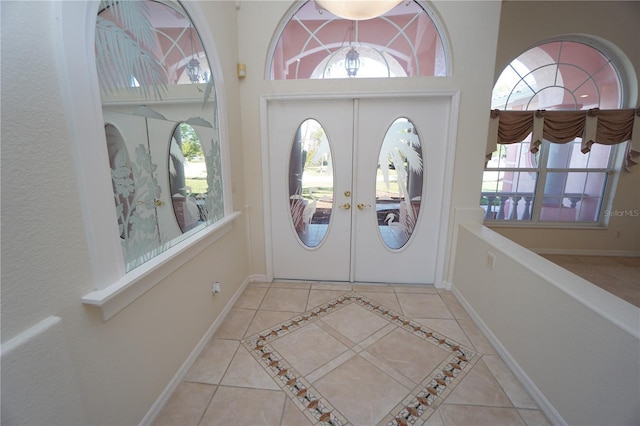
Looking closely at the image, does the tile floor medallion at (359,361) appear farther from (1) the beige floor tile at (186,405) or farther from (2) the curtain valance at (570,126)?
(2) the curtain valance at (570,126)

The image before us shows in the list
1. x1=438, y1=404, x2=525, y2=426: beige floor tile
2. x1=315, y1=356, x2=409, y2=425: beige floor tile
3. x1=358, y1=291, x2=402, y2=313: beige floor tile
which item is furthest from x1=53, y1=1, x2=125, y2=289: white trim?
x1=358, y1=291, x2=402, y2=313: beige floor tile

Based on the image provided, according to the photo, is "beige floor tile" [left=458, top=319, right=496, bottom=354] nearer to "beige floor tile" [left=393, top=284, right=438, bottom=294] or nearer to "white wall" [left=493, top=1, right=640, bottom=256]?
"beige floor tile" [left=393, top=284, right=438, bottom=294]

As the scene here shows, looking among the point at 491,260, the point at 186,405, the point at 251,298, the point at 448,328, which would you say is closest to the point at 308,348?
the point at 186,405

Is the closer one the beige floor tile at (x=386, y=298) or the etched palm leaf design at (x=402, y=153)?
the beige floor tile at (x=386, y=298)

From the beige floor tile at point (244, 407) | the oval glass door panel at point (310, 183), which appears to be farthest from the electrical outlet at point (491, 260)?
the beige floor tile at point (244, 407)

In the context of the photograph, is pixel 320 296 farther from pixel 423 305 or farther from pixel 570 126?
pixel 570 126

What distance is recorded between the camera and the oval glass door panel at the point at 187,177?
1.58 meters

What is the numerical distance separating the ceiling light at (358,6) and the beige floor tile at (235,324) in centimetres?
233

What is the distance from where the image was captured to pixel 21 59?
76 centimetres

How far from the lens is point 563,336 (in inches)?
51.2

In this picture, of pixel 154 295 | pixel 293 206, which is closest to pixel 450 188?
pixel 293 206

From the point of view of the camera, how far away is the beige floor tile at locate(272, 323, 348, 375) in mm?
1720

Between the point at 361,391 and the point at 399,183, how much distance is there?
6.08 ft

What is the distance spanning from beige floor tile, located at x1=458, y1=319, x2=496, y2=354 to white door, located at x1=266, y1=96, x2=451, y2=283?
2.21 feet
